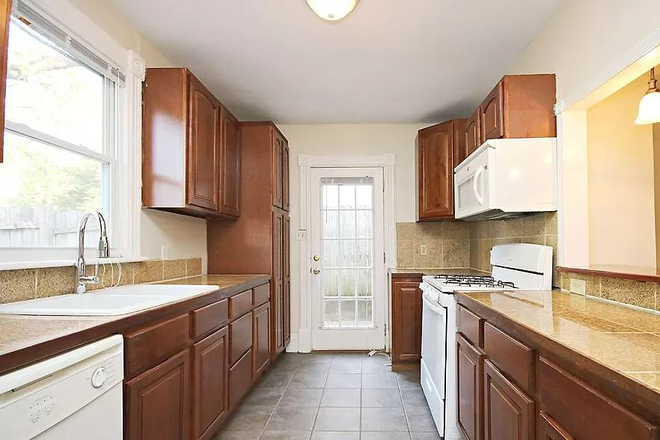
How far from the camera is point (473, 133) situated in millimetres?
3088

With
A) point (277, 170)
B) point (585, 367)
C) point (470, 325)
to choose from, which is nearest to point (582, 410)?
point (585, 367)

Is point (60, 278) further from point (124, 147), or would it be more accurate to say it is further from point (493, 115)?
point (493, 115)

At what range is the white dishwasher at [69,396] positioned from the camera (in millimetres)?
905

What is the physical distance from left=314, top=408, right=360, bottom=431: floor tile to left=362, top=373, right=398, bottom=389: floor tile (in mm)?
485

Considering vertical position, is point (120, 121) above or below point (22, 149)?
above

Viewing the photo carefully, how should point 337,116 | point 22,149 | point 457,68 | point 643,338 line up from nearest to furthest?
point 643,338
point 22,149
point 457,68
point 337,116

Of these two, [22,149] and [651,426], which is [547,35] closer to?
[651,426]

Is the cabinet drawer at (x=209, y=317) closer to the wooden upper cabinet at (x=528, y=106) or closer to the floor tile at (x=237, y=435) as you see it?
the floor tile at (x=237, y=435)

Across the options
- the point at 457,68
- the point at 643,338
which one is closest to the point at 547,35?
the point at 457,68

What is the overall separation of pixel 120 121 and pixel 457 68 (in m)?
2.32

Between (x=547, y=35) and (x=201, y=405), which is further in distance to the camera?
(x=547, y=35)

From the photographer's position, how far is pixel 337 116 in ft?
13.4

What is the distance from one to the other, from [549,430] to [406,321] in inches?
96.0

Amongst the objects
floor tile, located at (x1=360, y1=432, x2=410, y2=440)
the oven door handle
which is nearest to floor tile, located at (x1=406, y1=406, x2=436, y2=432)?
floor tile, located at (x1=360, y1=432, x2=410, y2=440)
